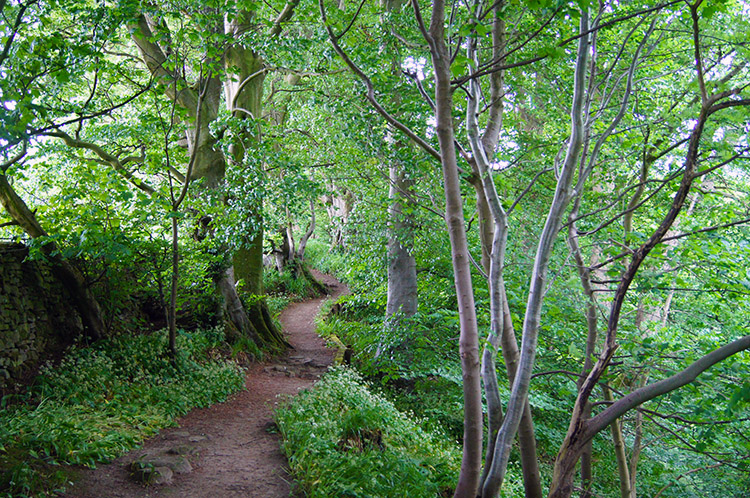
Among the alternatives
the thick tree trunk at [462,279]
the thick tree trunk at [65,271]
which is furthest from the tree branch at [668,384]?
the thick tree trunk at [65,271]

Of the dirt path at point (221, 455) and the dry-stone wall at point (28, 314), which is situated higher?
the dry-stone wall at point (28, 314)

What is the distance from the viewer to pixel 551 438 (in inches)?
307

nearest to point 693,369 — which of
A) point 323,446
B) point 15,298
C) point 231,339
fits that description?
point 323,446

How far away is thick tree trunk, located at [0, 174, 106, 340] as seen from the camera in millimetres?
6266

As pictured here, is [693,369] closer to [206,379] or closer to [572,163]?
[572,163]

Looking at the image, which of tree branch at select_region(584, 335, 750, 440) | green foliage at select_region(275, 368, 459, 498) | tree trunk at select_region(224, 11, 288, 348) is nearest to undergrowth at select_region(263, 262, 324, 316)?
tree trunk at select_region(224, 11, 288, 348)

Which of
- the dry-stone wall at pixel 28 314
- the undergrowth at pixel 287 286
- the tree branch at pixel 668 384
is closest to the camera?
the tree branch at pixel 668 384

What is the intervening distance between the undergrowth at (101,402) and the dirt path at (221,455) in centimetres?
18

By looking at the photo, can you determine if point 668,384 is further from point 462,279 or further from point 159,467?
point 159,467

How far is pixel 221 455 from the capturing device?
208 inches

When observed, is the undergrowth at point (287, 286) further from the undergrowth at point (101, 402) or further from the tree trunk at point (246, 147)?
the undergrowth at point (101, 402)

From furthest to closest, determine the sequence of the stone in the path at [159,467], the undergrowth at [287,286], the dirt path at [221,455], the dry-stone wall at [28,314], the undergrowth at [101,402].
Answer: the undergrowth at [287,286], the dry-stone wall at [28,314], the stone in the path at [159,467], the dirt path at [221,455], the undergrowth at [101,402]

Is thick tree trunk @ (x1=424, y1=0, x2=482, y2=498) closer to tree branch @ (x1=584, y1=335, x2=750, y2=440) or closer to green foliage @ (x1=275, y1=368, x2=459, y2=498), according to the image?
tree branch @ (x1=584, y1=335, x2=750, y2=440)

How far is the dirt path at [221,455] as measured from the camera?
4266 mm
